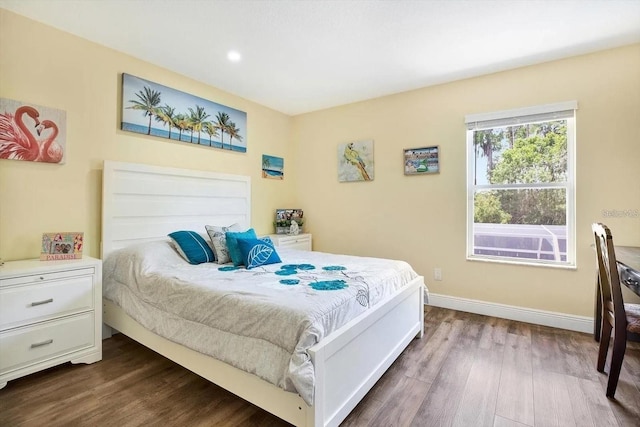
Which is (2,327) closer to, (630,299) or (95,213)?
(95,213)

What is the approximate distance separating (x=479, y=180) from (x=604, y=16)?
1543 millimetres

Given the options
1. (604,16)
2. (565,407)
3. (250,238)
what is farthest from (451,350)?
(604,16)

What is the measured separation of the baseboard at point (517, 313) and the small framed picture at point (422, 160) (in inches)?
55.7

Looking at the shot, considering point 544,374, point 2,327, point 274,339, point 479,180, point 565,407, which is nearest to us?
point 274,339

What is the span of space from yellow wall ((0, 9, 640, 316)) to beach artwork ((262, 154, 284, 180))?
95mm

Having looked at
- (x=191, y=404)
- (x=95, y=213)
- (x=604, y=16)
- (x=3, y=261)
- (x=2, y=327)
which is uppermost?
(x=604, y=16)

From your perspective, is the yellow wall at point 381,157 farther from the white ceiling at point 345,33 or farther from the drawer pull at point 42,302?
the drawer pull at point 42,302

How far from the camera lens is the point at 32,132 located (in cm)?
223

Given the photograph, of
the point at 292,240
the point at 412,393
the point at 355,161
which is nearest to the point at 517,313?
the point at 412,393

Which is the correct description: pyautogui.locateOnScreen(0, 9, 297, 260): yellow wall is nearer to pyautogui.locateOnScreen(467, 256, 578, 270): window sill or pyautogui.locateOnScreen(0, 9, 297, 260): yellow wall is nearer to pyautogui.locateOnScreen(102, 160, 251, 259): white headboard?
pyautogui.locateOnScreen(102, 160, 251, 259): white headboard

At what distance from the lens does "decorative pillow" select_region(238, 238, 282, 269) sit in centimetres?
241

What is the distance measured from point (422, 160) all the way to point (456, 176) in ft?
1.34

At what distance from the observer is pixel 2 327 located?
1.81 metres

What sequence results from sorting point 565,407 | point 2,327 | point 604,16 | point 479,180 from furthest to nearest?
point 479,180
point 604,16
point 2,327
point 565,407
